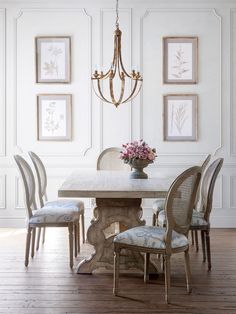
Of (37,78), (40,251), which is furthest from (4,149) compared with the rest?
(40,251)

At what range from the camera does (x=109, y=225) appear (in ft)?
12.9

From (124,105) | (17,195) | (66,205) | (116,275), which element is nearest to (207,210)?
(116,275)

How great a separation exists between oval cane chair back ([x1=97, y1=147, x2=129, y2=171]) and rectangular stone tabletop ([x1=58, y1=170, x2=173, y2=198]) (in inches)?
30.8

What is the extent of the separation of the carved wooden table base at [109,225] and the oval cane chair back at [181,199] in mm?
543

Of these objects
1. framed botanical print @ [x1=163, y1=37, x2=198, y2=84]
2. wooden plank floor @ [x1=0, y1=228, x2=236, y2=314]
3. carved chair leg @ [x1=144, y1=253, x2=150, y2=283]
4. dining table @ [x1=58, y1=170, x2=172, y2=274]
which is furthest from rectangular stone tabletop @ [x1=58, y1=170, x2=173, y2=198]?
framed botanical print @ [x1=163, y1=37, x2=198, y2=84]

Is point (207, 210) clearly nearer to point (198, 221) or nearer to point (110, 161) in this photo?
point (198, 221)

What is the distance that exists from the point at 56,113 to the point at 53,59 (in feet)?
2.11

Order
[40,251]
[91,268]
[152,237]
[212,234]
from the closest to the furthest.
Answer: [152,237]
[91,268]
[40,251]
[212,234]

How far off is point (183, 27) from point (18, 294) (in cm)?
384

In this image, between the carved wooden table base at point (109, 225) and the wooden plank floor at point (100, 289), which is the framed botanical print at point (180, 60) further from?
the carved wooden table base at point (109, 225)

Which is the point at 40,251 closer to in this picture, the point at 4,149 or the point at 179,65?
the point at 4,149

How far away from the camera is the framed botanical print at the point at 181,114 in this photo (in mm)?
6027

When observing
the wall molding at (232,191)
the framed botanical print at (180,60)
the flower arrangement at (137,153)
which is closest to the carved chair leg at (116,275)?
the flower arrangement at (137,153)

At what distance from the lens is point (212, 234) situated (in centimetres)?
566
